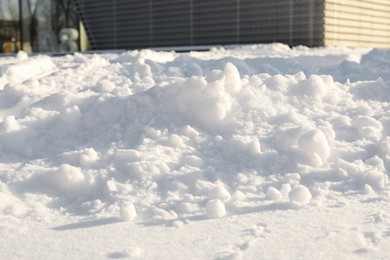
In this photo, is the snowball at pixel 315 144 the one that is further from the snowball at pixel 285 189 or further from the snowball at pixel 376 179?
the snowball at pixel 285 189

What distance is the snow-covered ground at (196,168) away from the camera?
3475 mm

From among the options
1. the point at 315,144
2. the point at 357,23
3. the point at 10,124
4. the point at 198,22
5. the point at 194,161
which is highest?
the point at 198,22

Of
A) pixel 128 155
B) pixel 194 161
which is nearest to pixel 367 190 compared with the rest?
Result: pixel 194 161

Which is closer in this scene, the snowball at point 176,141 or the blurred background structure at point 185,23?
the snowball at point 176,141

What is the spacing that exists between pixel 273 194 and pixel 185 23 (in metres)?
10.1

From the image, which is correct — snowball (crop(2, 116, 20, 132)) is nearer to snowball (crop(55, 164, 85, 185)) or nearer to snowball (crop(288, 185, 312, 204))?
snowball (crop(55, 164, 85, 185))

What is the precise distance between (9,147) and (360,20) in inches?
393

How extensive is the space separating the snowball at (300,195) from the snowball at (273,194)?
9 cm

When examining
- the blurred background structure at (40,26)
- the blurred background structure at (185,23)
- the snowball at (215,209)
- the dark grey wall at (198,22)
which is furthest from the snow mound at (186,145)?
the blurred background structure at (40,26)

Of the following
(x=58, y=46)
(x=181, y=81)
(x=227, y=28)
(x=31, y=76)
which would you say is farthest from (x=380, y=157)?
Answer: (x=58, y=46)

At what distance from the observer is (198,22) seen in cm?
1331

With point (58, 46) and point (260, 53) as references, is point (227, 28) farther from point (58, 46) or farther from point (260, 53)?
point (58, 46)

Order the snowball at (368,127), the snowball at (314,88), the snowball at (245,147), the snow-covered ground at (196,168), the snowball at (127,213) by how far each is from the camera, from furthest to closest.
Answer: the snowball at (314,88) → the snowball at (368,127) → the snowball at (245,147) → the snowball at (127,213) → the snow-covered ground at (196,168)

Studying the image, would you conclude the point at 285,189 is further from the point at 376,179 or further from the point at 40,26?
the point at 40,26
